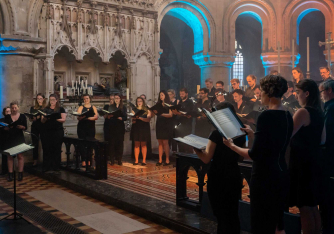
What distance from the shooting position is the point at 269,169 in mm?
2727

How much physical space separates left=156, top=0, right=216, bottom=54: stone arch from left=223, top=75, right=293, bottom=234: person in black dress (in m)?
9.42

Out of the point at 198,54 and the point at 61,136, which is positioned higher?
the point at 198,54

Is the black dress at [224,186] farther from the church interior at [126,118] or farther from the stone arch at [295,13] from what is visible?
the stone arch at [295,13]

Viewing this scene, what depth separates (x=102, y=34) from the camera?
33.4 feet

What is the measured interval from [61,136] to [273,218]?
558 cm

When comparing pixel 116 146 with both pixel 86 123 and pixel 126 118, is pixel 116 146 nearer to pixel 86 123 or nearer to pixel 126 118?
pixel 126 118

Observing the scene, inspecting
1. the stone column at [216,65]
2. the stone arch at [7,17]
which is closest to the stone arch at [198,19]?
the stone column at [216,65]

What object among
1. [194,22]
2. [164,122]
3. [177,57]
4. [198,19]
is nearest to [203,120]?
[164,122]

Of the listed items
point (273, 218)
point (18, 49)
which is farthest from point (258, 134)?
point (18, 49)

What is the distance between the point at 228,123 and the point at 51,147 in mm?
5366

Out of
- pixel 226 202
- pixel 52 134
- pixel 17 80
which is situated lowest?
pixel 226 202

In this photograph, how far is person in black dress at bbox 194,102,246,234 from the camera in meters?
3.05

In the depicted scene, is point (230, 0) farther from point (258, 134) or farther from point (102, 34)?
point (258, 134)

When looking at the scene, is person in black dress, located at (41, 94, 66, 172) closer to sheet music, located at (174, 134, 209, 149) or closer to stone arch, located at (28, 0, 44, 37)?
stone arch, located at (28, 0, 44, 37)
